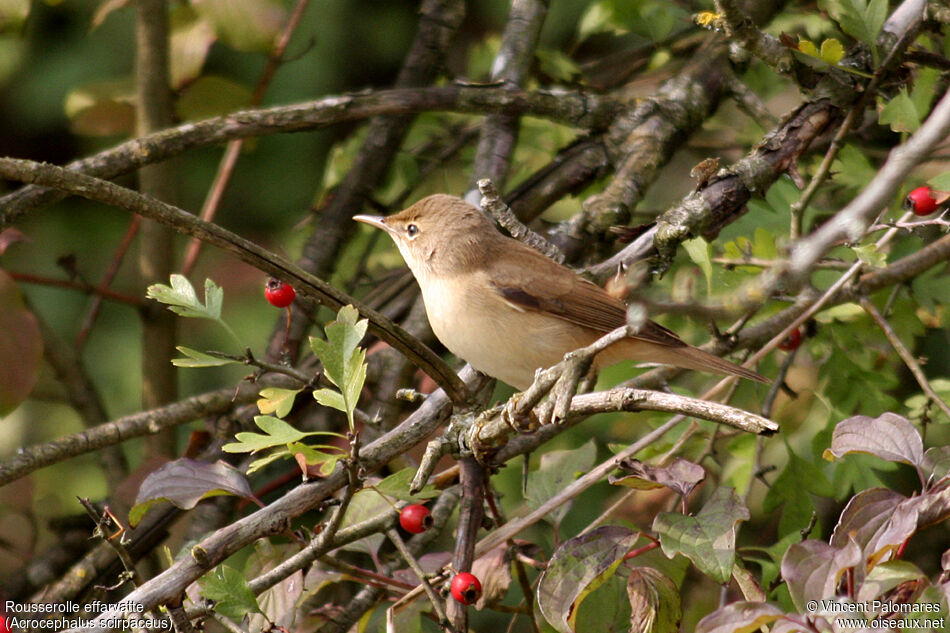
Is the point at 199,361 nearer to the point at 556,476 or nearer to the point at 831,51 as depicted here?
the point at 556,476

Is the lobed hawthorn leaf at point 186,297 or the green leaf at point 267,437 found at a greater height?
the lobed hawthorn leaf at point 186,297

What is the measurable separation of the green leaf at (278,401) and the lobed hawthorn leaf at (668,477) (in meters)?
0.72

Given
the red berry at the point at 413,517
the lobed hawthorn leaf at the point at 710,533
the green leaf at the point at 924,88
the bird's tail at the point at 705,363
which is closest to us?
the lobed hawthorn leaf at the point at 710,533

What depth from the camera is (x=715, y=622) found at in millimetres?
1576

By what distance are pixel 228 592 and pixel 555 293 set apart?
57.4 inches

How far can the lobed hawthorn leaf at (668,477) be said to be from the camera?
6.26ft

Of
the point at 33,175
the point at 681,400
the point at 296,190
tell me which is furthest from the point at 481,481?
the point at 296,190

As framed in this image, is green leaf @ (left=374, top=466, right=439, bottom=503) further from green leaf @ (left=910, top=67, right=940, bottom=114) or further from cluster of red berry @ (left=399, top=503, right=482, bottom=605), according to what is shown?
green leaf @ (left=910, top=67, right=940, bottom=114)

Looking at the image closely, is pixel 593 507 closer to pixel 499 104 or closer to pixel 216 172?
pixel 499 104

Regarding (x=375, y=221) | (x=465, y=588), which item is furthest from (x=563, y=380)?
(x=375, y=221)

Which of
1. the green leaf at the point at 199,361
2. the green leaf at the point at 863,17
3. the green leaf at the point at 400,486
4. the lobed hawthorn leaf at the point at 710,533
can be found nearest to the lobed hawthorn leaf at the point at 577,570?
the lobed hawthorn leaf at the point at 710,533

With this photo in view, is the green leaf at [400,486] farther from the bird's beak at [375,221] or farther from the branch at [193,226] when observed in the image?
the bird's beak at [375,221]

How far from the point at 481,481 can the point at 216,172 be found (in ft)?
9.41

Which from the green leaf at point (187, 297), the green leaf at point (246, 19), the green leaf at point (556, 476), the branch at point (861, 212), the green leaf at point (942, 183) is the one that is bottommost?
the green leaf at point (556, 476)
